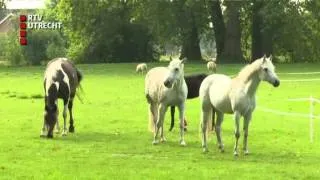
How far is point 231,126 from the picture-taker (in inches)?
752

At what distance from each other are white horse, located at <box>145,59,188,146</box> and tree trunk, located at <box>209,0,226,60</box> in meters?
46.7

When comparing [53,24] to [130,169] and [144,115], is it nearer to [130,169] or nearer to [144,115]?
[144,115]

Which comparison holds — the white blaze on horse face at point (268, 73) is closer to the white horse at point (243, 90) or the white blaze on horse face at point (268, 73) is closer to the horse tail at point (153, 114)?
the white horse at point (243, 90)

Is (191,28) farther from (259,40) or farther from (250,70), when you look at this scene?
(250,70)

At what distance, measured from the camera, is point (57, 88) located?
1688 centimetres

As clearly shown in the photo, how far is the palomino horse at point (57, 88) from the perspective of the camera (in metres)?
16.5

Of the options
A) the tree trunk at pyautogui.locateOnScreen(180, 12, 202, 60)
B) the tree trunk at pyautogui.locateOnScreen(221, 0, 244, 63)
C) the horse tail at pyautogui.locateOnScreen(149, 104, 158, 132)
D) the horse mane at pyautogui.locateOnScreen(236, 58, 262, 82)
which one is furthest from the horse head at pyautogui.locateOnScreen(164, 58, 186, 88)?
the tree trunk at pyautogui.locateOnScreen(180, 12, 202, 60)

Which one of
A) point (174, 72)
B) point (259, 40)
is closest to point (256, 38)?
point (259, 40)

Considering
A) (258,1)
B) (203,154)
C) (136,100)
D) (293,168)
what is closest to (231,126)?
(203,154)

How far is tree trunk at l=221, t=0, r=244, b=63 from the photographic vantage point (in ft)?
200

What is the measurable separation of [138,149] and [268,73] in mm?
3355

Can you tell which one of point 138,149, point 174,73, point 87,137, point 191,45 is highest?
point 174,73

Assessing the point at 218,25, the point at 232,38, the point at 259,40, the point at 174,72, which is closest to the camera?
the point at 174,72

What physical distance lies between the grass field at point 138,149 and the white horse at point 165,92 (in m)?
0.52
